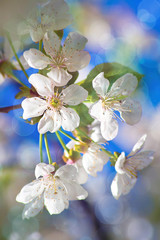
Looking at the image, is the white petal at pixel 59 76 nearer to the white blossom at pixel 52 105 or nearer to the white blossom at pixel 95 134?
the white blossom at pixel 52 105

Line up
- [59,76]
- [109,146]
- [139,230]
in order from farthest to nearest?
[139,230], [109,146], [59,76]

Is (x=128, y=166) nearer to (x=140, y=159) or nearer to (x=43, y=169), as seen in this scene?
(x=140, y=159)

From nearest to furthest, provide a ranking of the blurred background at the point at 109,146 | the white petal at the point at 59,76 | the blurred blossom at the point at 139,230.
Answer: the white petal at the point at 59,76 < the blurred background at the point at 109,146 < the blurred blossom at the point at 139,230

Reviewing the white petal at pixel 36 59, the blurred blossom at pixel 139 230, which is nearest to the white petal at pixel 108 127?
the white petal at pixel 36 59

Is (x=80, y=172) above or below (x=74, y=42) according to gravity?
below

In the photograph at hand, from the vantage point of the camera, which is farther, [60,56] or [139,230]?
[139,230]

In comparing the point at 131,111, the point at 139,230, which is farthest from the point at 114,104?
the point at 139,230

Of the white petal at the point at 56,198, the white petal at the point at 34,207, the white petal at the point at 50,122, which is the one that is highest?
the white petal at the point at 50,122
